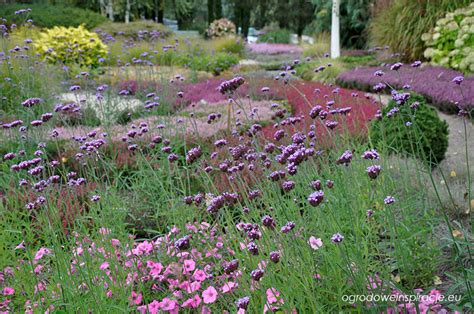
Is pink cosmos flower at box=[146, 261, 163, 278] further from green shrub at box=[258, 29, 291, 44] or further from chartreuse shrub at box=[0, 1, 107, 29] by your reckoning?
green shrub at box=[258, 29, 291, 44]

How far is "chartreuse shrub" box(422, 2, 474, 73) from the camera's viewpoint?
9961 millimetres

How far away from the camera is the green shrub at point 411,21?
11.4 meters

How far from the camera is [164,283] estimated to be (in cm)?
259

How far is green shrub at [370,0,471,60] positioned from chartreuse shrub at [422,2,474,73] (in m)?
0.28

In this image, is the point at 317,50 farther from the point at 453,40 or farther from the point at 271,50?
the point at 271,50

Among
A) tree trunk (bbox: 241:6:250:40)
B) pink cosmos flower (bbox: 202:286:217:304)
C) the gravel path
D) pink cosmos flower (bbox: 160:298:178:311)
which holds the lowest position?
the gravel path

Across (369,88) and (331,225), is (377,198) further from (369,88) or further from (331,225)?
(369,88)

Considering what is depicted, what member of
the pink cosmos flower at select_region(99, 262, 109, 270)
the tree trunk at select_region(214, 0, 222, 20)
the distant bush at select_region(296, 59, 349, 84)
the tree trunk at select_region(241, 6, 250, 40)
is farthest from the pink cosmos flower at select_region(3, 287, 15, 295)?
the tree trunk at select_region(241, 6, 250, 40)

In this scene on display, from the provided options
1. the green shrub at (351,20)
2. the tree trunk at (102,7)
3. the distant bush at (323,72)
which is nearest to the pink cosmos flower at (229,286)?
the distant bush at (323,72)

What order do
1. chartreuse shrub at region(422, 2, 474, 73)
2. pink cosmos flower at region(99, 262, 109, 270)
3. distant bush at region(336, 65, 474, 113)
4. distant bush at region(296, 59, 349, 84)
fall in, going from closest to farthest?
pink cosmos flower at region(99, 262, 109, 270), distant bush at region(336, 65, 474, 113), chartreuse shrub at region(422, 2, 474, 73), distant bush at region(296, 59, 349, 84)

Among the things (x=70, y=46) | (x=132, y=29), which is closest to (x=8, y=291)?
(x=70, y=46)

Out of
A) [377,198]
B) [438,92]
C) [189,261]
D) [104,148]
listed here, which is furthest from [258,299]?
[438,92]

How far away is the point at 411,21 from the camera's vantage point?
11656 millimetres

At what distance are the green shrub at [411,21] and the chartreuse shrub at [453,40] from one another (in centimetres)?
28
